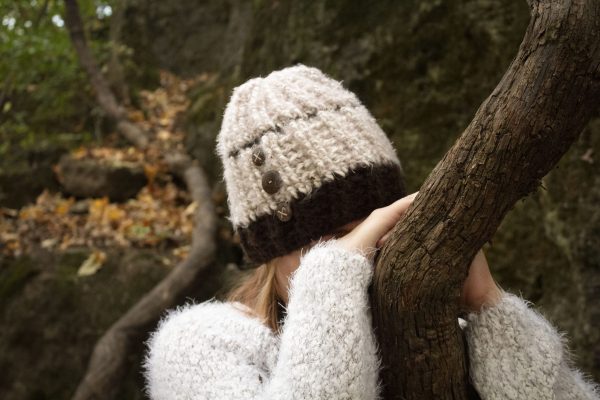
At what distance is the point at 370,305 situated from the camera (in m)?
1.43

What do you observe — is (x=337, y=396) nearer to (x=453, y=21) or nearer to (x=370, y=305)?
(x=370, y=305)

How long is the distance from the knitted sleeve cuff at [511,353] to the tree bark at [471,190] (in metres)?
0.06

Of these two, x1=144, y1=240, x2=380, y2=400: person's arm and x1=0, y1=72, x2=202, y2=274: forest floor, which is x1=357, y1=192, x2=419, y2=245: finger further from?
x1=0, y1=72, x2=202, y2=274: forest floor

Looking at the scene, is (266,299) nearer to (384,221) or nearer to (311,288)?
(311,288)

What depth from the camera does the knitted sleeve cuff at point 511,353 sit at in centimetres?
142

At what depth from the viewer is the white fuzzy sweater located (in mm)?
1320

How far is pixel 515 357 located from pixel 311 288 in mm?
563

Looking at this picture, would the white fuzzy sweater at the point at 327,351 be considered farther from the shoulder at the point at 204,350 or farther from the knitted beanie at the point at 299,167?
the knitted beanie at the point at 299,167

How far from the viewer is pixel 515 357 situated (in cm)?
144

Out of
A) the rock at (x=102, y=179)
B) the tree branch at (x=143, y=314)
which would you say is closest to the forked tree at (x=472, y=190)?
the tree branch at (x=143, y=314)

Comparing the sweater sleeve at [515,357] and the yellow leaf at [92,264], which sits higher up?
the yellow leaf at [92,264]

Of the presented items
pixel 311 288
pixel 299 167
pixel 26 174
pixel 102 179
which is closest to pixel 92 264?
pixel 102 179

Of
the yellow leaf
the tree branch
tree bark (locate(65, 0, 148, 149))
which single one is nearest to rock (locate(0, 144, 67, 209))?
tree bark (locate(65, 0, 148, 149))

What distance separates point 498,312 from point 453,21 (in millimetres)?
2513
